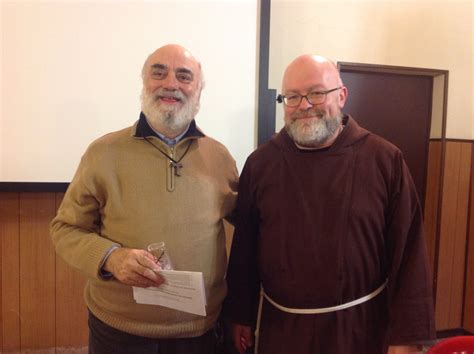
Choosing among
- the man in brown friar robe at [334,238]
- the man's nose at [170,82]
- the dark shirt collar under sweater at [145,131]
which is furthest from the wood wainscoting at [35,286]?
the man in brown friar robe at [334,238]

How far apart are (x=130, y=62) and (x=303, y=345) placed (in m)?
1.58

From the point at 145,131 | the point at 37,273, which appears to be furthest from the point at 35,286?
the point at 145,131

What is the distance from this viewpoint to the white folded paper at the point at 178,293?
1.07 m

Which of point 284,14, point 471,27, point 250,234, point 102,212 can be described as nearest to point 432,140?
point 471,27

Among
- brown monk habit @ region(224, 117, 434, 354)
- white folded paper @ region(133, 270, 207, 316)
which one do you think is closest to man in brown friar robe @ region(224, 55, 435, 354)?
brown monk habit @ region(224, 117, 434, 354)

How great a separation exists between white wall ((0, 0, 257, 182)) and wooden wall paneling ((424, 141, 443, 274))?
1681mm

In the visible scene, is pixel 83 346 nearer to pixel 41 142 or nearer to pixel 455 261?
pixel 41 142

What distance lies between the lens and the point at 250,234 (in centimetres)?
146

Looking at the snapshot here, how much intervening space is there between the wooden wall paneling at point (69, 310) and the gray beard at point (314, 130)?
4.85ft

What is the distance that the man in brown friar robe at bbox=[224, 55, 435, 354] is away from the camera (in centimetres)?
127

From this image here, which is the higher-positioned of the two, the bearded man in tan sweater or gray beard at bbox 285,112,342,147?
gray beard at bbox 285,112,342,147

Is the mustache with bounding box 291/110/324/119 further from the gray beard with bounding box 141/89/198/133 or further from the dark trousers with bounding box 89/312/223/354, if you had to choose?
the dark trousers with bounding box 89/312/223/354

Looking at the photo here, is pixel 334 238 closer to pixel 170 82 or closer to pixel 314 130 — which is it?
pixel 314 130

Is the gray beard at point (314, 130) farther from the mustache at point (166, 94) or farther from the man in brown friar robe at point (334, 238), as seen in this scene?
the mustache at point (166, 94)
